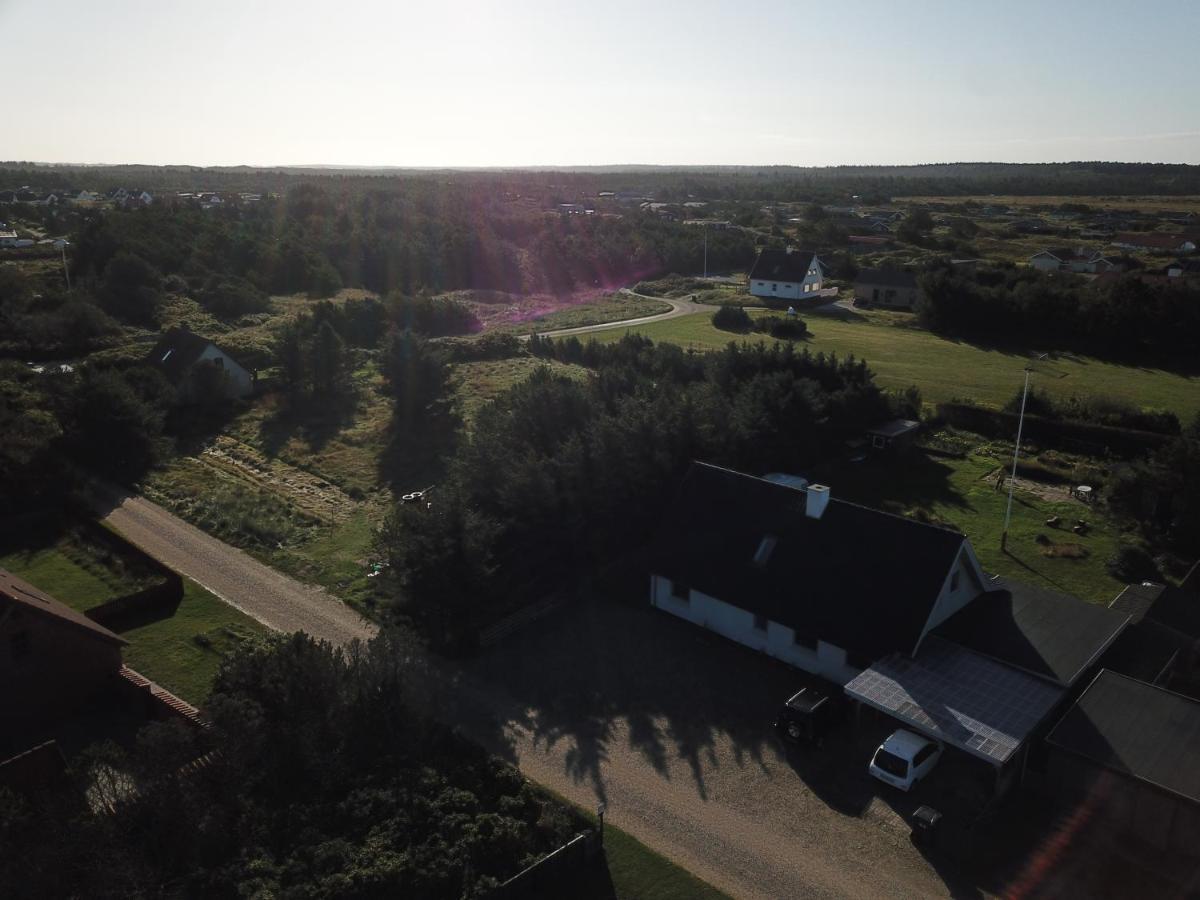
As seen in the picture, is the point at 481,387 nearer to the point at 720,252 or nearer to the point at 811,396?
the point at 811,396

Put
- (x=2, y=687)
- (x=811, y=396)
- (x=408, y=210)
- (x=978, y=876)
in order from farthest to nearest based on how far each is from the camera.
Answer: (x=408, y=210) < (x=811, y=396) < (x=2, y=687) < (x=978, y=876)

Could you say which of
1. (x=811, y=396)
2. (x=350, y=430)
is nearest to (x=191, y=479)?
(x=350, y=430)

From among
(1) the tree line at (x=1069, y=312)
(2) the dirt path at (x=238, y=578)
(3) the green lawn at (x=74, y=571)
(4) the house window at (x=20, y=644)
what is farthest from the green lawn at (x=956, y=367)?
(4) the house window at (x=20, y=644)

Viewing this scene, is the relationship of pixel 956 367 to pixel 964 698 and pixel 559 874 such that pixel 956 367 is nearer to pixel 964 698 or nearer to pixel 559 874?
pixel 964 698

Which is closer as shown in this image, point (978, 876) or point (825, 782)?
point (978, 876)

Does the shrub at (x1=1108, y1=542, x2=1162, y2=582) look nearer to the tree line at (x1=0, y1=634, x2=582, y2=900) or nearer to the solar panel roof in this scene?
the solar panel roof

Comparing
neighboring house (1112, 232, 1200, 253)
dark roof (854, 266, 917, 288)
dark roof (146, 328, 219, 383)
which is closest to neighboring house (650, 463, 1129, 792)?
dark roof (146, 328, 219, 383)
